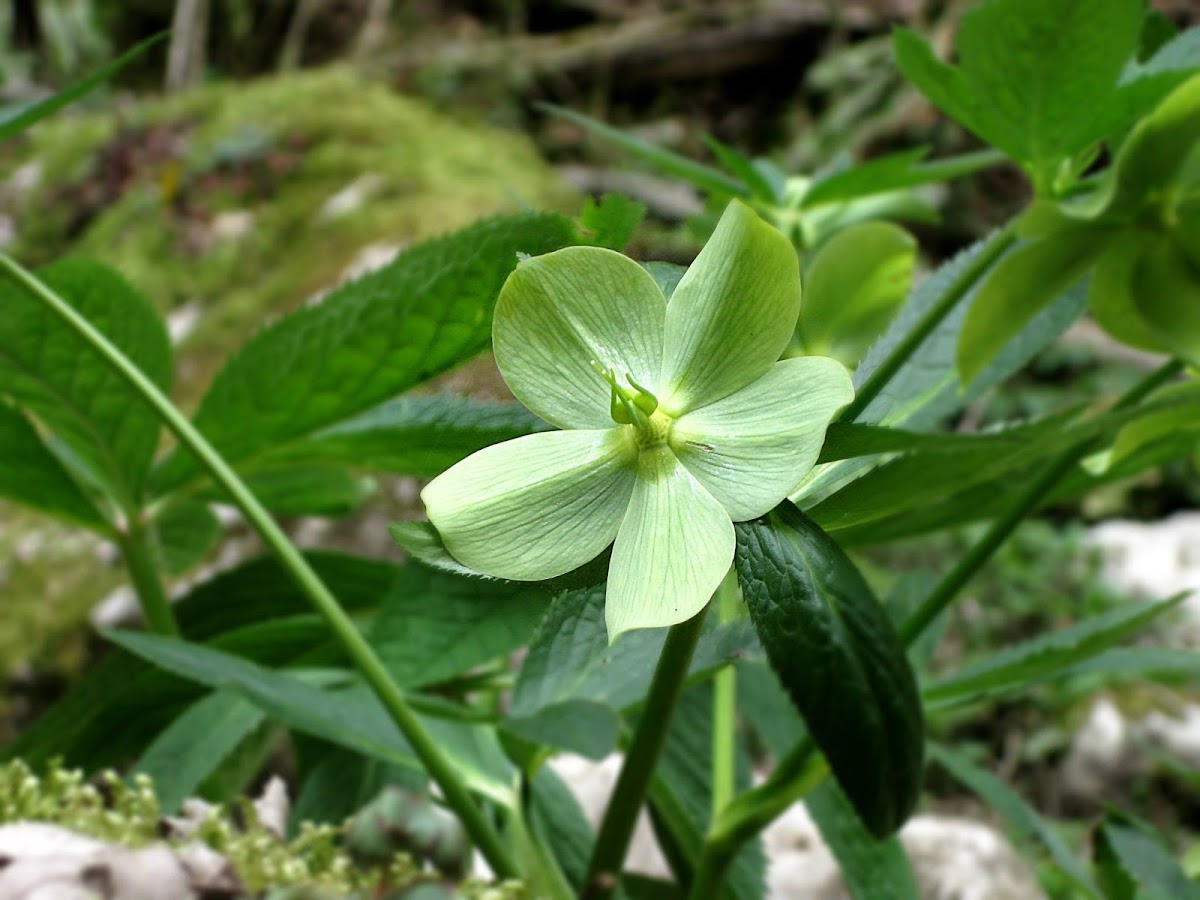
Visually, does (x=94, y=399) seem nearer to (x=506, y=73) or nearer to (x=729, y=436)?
(x=729, y=436)

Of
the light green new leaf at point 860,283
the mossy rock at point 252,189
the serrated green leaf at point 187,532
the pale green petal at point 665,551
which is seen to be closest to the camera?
the pale green petal at point 665,551

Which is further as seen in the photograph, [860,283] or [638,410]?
[860,283]

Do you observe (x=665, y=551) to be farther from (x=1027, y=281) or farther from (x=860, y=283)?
(x=860, y=283)

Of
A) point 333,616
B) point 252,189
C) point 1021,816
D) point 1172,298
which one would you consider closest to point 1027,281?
point 1172,298

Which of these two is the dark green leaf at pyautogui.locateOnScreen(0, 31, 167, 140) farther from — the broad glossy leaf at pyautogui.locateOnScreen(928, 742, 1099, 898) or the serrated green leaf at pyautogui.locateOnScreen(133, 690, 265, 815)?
the broad glossy leaf at pyautogui.locateOnScreen(928, 742, 1099, 898)

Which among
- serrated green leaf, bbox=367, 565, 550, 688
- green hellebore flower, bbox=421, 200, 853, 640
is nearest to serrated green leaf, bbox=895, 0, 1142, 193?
green hellebore flower, bbox=421, 200, 853, 640

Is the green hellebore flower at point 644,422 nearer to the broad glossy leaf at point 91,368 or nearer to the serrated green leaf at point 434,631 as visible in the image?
the serrated green leaf at point 434,631

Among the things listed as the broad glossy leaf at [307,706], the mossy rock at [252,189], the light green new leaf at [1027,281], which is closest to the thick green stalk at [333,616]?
the broad glossy leaf at [307,706]

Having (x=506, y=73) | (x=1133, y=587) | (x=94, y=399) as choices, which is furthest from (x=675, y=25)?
(x=94, y=399)
